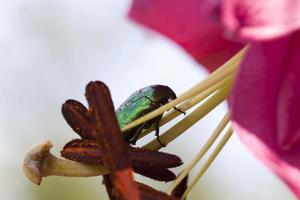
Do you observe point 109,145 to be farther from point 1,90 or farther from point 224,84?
point 1,90

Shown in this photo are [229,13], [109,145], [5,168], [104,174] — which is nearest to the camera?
[229,13]

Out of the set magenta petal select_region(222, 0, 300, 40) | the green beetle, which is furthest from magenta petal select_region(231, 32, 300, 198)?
the green beetle

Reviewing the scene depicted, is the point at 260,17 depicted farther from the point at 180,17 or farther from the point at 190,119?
the point at 190,119

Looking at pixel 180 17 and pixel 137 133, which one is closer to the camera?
pixel 180 17

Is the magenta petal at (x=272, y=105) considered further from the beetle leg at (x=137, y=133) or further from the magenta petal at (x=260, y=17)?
the beetle leg at (x=137, y=133)

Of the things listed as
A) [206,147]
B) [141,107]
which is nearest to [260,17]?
[206,147]

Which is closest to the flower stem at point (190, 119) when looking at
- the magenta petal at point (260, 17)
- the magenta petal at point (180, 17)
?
the magenta petal at point (180, 17)

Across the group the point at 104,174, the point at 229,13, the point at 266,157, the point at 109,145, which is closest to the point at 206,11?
the point at 229,13
